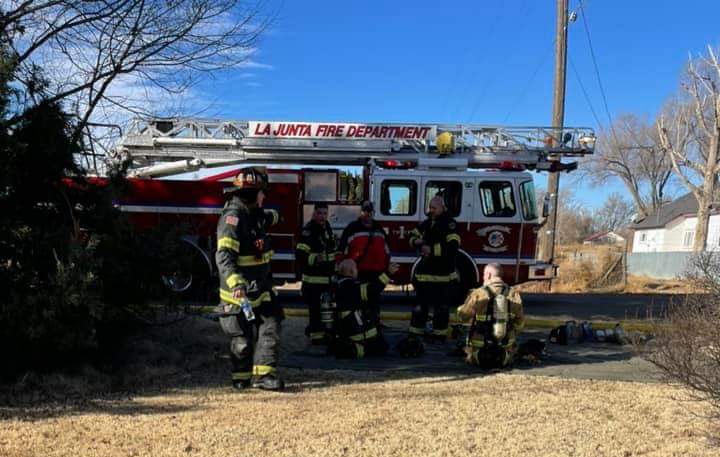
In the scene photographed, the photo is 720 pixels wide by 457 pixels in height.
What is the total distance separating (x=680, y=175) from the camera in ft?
70.3

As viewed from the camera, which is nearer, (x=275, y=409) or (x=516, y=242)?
(x=275, y=409)

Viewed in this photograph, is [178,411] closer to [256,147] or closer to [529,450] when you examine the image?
[529,450]

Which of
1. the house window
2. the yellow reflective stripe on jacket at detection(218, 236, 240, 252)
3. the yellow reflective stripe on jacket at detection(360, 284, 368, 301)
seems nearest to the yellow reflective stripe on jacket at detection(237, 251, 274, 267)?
the yellow reflective stripe on jacket at detection(218, 236, 240, 252)

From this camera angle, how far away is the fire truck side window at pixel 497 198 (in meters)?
9.38

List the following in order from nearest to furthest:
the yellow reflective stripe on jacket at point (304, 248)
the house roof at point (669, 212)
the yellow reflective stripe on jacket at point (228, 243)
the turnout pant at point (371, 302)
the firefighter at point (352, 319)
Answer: the yellow reflective stripe on jacket at point (228, 243), the firefighter at point (352, 319), the turnout pant at point (371, 302), the yellow reflective stripe on jacket at point (304, 248), the house roof at point (669, 212)

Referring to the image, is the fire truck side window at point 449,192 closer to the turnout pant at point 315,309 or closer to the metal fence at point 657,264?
the turnout pant at point 315,309

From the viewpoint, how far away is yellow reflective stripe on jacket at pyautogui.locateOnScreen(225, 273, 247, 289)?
4367 millimetres

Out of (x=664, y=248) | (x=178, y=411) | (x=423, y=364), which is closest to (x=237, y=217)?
(x=178, y=411)

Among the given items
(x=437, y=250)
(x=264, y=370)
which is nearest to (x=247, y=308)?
(x=264, y=370)

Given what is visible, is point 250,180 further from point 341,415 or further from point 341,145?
point 341,145

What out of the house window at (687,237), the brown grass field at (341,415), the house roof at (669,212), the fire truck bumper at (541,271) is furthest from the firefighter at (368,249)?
the house window at (687,237)

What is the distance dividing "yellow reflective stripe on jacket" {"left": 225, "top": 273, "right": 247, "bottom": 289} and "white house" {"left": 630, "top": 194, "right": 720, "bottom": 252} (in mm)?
43612

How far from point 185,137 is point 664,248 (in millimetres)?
44902

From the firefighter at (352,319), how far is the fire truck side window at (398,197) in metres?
3.62
